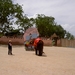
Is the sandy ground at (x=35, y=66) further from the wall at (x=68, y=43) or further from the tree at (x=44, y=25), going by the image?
the tree at (x=44, y=25)

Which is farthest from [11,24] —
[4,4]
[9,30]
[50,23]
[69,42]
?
[50,23]

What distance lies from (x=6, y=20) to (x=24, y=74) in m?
24.2

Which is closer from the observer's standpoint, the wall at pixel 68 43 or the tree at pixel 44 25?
the wall at pixel 68 43

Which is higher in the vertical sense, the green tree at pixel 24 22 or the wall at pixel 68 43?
the green tree at pixel 24 22

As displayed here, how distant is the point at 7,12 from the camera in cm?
3142

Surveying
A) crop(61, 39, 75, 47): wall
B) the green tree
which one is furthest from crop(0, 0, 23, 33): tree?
crop(61, 39, 75, 47): wall

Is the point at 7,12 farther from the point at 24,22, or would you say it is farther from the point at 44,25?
the point at 44,25

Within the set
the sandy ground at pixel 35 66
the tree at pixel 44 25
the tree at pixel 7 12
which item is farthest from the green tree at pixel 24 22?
the sandy ground at pixel 35 66

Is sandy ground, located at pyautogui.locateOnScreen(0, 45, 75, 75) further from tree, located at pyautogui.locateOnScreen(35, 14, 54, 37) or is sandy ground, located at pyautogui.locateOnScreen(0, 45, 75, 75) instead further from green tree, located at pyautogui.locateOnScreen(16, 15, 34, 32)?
tree, located at pyautogui.locateOnScreen(35, 14, 54, 37)

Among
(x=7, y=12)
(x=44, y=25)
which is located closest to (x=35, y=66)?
(x=7, y=12)

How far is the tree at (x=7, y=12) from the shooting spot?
3103cm

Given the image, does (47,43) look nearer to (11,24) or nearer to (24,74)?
(11,24)

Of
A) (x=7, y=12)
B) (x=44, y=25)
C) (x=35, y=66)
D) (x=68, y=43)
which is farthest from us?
(x=44, y=25)

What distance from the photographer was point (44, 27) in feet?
166
